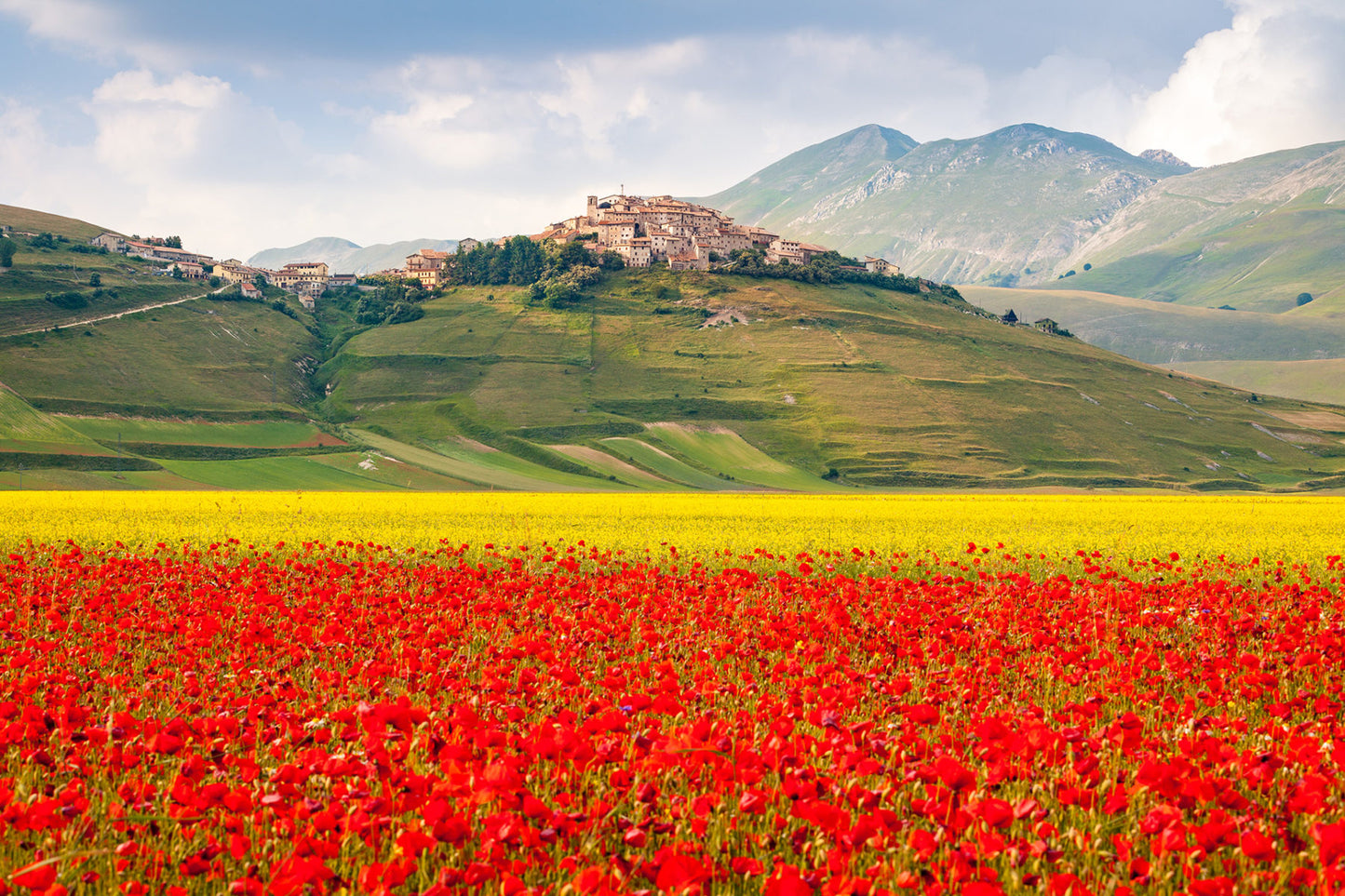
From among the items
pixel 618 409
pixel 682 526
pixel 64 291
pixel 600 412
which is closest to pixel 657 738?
pixel 682 526

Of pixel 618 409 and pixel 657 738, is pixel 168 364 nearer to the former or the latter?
pixel 618 409

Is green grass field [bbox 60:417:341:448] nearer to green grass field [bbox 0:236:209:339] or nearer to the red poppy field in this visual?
green grass field [bbox 0:236:209:339]

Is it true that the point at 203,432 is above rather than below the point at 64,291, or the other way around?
below

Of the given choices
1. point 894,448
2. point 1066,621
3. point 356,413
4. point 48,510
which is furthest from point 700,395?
point 1066,621

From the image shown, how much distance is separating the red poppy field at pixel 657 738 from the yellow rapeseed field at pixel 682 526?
9.55 m

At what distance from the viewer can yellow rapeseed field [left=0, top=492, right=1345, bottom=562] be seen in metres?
27.5

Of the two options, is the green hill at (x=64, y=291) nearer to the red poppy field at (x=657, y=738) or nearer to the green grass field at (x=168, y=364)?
the green grass field at (x=168, y=364)

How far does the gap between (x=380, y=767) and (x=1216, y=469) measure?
17408cm

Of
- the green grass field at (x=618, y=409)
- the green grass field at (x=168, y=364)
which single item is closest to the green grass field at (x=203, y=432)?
the green grass field at (x=618, y=409)

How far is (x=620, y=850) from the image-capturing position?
6887mm

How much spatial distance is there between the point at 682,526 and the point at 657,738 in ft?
89.1

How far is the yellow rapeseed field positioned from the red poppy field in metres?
9.55

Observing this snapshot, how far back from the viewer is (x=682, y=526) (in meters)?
34.7

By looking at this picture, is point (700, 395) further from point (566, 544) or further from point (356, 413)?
point (566, 544)
